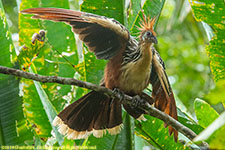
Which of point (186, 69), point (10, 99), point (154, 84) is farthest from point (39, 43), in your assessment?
point (186, 69)

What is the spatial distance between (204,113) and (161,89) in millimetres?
506

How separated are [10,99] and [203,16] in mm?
1792

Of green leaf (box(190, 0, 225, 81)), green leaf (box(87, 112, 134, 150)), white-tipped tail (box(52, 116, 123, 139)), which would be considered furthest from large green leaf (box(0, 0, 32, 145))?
green leaf (box(190, 0, 225, 81))

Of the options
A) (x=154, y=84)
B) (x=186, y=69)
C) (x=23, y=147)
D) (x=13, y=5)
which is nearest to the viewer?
(x=23, y=147)

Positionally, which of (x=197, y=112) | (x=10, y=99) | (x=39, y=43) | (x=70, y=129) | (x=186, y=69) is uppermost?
(x=39, y=43)

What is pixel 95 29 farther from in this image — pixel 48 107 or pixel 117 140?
pixel 117 140

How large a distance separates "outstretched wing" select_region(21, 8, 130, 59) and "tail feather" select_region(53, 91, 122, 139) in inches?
18.7

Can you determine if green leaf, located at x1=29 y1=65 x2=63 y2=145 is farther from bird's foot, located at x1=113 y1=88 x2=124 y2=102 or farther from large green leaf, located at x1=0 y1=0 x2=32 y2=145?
bird's foot, located at x1=113 y1=88 x2=124 y2=102

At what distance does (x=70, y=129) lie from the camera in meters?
3.09

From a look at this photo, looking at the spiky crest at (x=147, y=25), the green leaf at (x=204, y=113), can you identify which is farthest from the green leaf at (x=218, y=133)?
the spiky crest at (x=147, y=25)

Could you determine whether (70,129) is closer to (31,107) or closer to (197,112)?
(31,107)

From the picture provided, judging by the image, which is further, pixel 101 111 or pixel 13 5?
pixel 13 5

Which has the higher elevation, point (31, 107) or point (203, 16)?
point (203, 16)

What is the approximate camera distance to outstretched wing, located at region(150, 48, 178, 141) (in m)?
2.99
